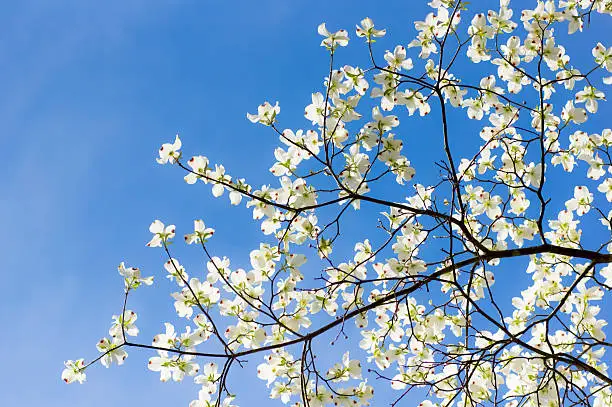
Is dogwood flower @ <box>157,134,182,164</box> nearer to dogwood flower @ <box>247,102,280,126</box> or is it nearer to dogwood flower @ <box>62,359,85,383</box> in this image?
dogwood flower @ <box>247,102,280,126</box>

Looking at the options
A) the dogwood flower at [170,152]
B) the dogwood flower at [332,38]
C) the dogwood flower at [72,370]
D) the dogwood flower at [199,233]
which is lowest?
the dogwood flower at [72,370]

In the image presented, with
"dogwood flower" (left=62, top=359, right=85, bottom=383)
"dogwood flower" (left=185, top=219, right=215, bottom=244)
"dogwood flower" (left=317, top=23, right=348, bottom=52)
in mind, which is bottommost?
"dogwood flower" (left=62, top=359, right=85, bottom=383)

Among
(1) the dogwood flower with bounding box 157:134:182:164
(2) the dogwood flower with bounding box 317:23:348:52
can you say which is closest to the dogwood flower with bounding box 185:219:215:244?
(1) the dogwood flower with bounding box 157:134:182:164

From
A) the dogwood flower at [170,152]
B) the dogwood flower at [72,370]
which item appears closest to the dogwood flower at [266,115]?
the dogwood flower at [170,152]

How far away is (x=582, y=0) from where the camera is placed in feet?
13.3

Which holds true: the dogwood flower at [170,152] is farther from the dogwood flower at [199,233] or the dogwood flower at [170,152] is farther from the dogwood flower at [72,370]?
the dogwood flower at [72,370]

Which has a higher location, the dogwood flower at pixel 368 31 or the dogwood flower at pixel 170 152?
the dogwood flower at pixel 368 31

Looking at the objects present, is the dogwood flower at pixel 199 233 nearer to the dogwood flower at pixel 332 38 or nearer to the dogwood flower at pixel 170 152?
the dogwood flower at pixel 170 152

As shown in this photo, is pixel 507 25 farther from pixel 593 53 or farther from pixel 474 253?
pixel 474 253

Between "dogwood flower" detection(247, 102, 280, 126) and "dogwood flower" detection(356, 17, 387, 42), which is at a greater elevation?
"dogwood flower" detection(356, 17, 387, 42)

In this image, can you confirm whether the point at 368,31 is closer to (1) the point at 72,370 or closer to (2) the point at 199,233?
(2) the point at 199,233

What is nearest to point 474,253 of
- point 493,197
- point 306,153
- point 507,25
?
point 493,197

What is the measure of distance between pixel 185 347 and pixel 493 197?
2.27m

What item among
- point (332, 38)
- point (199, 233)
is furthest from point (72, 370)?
point (332, 38)
